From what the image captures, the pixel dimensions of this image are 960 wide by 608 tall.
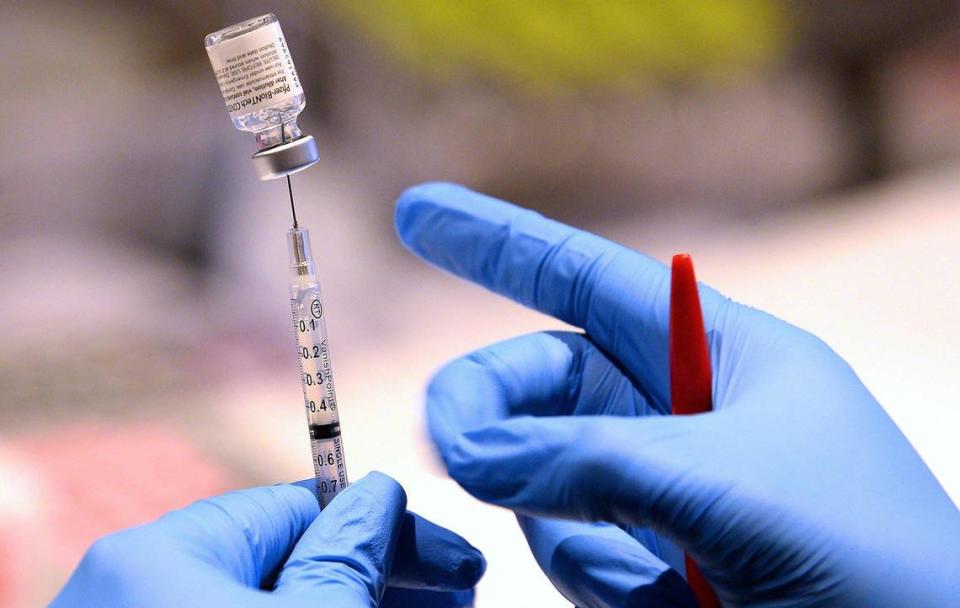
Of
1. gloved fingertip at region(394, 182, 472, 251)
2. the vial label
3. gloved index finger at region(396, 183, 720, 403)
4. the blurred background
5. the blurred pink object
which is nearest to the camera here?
the vial label

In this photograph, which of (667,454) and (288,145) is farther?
(288,145)

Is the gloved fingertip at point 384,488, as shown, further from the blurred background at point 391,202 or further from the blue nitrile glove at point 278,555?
the blurred background at point 391,202

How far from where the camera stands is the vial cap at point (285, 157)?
2.78ft

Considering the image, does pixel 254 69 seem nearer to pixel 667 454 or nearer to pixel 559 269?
pixel 559 269

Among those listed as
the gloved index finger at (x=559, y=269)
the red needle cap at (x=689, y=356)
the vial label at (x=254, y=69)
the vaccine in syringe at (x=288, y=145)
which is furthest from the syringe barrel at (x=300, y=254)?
the red needle cap at (x=689, y=356)

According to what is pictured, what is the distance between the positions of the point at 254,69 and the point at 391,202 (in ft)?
3.24

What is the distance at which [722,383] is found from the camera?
88cm

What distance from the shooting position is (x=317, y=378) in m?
0.92

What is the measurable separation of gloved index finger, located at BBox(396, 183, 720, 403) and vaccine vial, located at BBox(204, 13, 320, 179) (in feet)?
0.79

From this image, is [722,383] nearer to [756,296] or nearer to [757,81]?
[756,296]

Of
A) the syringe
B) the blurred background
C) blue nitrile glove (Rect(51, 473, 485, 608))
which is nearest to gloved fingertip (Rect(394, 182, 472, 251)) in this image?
the syringe

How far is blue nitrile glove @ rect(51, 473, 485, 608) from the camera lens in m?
0.71

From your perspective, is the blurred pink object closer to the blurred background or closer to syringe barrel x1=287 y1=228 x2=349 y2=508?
the blurred background

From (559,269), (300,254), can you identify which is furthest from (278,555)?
(559,269)
